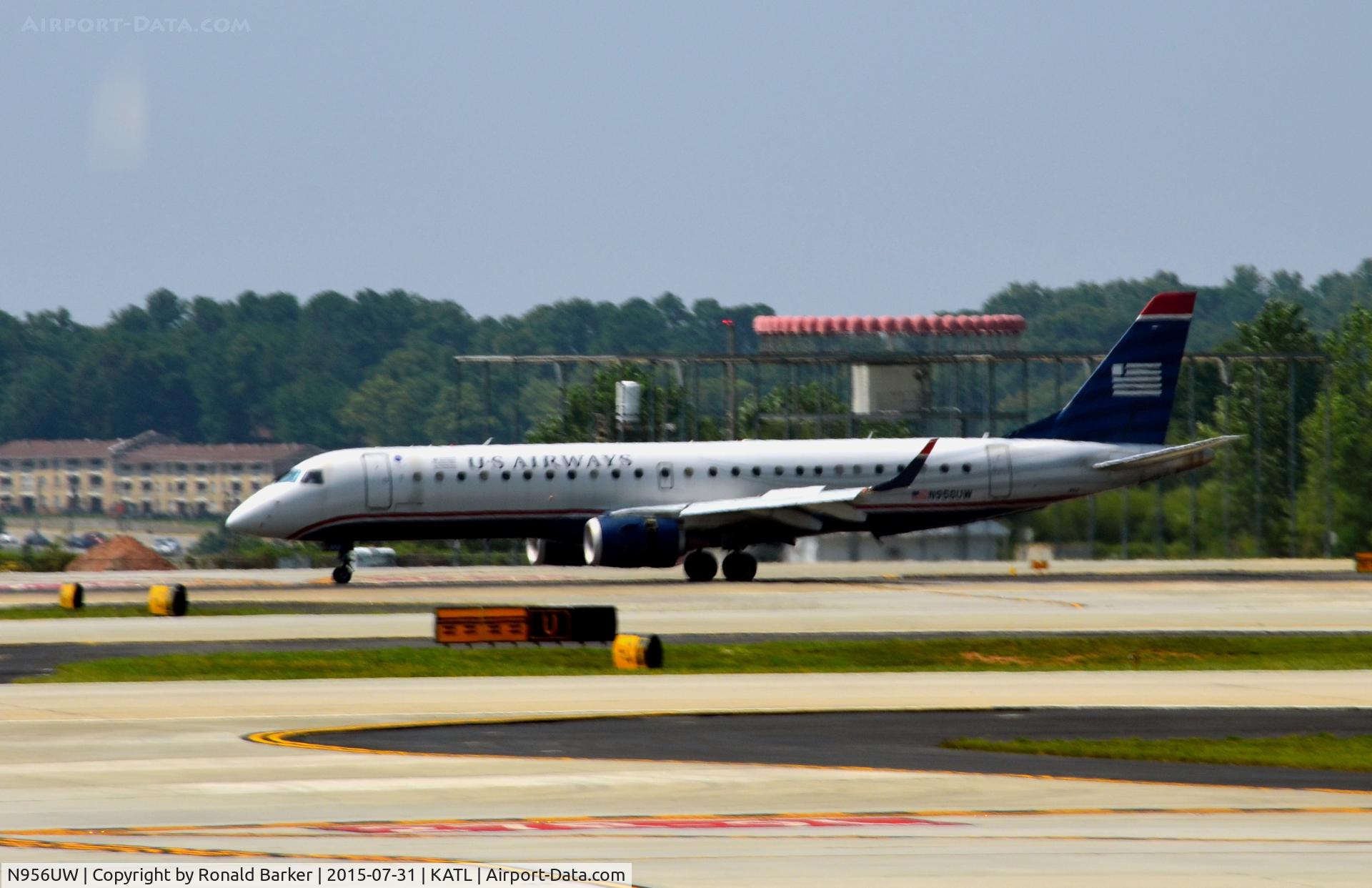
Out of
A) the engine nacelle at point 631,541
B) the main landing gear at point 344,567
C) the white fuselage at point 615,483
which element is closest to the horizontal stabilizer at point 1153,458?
the white fuselage at point 615,483

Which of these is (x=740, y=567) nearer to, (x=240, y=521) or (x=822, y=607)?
(x=822, y=607)

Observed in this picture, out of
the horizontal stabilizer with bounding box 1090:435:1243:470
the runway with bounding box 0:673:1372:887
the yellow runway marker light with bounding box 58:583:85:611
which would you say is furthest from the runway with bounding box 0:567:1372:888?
the horizontal stabilizer with bounding box 1090:435:1243:470

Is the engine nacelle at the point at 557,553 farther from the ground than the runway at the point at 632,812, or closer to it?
farther from the ground

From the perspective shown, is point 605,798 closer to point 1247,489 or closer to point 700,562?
point 700,562

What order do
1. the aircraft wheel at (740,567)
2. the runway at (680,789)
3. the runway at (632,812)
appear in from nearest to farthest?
the runway at (632,812) < the runway at (680,789) < the aircraft wheel at (740,567)

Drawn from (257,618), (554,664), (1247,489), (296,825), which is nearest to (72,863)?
(296,825)

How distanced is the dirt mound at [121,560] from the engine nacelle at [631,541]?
19.7 metres

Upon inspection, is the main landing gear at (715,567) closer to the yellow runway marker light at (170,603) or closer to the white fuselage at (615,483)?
the white fuselage at (615,483)

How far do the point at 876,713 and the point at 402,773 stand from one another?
24.8 feet

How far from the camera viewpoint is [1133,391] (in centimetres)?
6062

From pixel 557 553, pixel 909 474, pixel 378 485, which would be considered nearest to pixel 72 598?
pixel 378 485

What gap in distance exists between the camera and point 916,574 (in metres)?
60.9

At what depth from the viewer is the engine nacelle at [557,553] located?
5772 cm

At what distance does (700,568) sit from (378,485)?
855 cm
